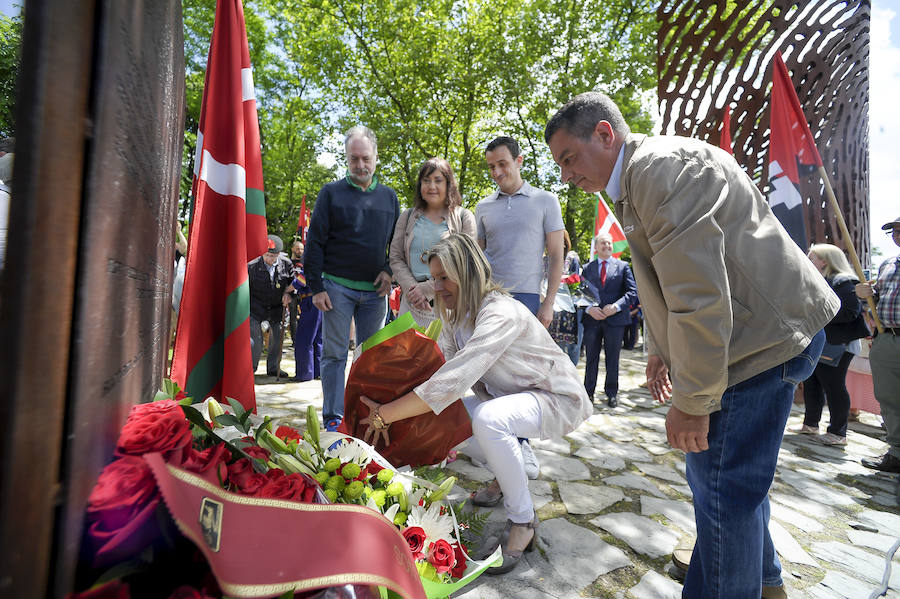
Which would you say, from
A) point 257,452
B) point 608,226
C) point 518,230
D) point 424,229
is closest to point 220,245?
point 257,452

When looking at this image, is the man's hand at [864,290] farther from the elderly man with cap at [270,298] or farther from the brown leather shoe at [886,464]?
the elderly man with cap at [270,298]

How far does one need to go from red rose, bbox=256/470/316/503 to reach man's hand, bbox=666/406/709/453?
108cm

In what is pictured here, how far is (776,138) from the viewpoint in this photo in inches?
172

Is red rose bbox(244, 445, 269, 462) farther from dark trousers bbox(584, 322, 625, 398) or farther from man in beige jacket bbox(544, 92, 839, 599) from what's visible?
dark trousers bbox(584, 322, 625, 398)

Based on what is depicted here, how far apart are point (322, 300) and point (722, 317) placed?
266 cm

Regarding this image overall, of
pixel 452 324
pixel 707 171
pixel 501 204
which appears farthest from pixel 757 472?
pixel 501 204

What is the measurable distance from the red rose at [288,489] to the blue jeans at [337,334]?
2378 millimetres

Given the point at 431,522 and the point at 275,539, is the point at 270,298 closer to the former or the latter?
the point at 431,522

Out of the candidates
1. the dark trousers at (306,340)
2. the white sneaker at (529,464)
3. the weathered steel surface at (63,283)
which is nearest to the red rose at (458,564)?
the weathered steel surface at (63,283)

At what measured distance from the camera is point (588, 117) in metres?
1.74

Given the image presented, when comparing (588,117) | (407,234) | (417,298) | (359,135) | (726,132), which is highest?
(726,132)

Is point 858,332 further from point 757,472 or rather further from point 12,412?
point 12,412

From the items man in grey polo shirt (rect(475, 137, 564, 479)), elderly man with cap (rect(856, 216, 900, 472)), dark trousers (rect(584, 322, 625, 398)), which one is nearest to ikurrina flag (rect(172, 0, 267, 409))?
man in grey polo shirt (rect(475, 137, 564, 479))

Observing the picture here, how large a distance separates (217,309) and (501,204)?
7.48 feet
